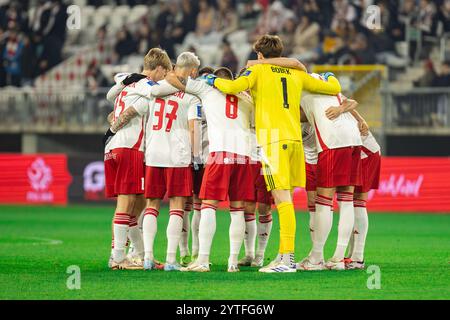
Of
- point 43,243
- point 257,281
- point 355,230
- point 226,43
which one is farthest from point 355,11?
point 257,281

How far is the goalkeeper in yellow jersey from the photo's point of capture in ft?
37.5

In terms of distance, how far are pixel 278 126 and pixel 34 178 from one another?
1522 cm

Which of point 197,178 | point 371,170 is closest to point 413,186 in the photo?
point 371,170

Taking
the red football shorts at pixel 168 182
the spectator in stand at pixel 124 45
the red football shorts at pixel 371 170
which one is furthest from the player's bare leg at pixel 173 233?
the spectator in stand at pixel 124 45

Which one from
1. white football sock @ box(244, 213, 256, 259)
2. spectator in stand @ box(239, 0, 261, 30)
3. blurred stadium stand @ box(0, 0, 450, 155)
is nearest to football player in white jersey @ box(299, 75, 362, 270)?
white football sock @ box(244, 213, 256, 259)

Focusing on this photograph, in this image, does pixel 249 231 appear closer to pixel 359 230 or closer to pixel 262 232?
pixel 262 232

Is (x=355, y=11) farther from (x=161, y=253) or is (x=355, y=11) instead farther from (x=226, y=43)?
(x=161, y=253)

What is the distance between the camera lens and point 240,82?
37.2ft

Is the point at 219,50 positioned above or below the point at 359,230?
→ above

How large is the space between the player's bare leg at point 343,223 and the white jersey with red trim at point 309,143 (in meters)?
0.52

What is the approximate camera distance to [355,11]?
27734mm

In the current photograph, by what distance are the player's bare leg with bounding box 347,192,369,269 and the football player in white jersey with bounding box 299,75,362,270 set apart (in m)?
0.30

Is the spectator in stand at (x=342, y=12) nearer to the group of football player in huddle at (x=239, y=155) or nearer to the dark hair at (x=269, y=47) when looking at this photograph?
the group of football player in huddle at (x=239, y=155)

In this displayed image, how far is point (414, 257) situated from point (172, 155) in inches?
151
